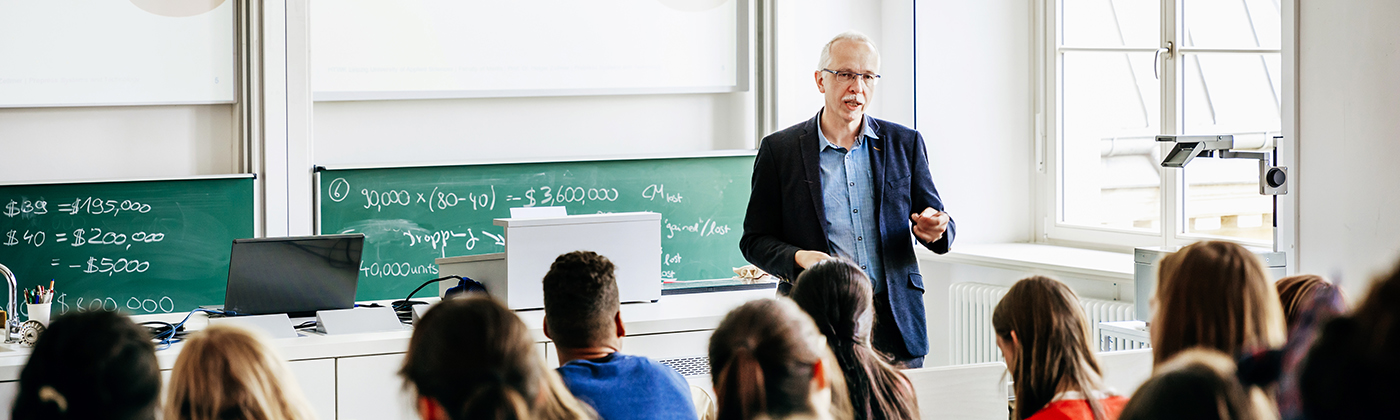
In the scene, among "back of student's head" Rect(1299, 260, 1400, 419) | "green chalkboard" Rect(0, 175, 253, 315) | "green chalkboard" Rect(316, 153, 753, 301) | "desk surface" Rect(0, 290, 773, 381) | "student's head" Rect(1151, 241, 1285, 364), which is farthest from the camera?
"green chalkboard" Rect(316, 153, 753, 301)

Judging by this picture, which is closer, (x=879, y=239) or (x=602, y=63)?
(x=879, y=239)

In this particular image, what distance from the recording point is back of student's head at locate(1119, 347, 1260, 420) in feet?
1.99

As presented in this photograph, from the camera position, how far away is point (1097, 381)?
1605mm

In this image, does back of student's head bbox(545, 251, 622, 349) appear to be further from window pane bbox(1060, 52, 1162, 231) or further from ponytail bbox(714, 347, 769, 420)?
window pane bbox(1060, 52, 1162, 231)

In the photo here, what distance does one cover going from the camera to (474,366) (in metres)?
1.12

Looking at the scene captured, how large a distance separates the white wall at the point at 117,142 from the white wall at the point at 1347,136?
3.52 meters

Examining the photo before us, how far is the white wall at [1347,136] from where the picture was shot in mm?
2842

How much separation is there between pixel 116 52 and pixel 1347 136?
3845 millimetres

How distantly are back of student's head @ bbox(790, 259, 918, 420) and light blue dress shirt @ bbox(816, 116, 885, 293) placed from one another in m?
0.99

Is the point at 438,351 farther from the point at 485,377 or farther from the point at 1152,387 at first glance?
the point at 1152,387

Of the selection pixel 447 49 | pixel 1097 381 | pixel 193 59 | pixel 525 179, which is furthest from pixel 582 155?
pixel 1097 381

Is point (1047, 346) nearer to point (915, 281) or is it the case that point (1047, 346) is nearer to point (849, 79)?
point (915, 281)

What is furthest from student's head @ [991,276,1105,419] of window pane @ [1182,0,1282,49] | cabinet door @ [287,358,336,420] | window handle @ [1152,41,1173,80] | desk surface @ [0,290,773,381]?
window handle @ [1152,41,1173,80]

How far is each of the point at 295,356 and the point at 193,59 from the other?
72.9 inches
